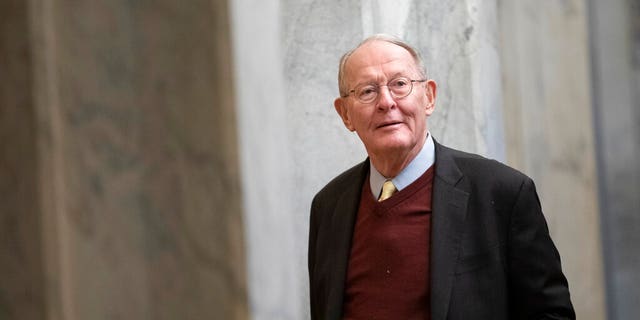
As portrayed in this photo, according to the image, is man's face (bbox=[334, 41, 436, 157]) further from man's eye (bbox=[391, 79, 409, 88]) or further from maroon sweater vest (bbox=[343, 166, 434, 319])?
maroon sweater vest (bbox=[343, 166, 434, 319])

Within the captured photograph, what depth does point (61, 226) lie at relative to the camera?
219 centimetres

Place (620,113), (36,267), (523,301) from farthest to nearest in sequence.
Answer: (620,113) → (523,301) → (36,267)

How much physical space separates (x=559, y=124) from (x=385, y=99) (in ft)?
8.32

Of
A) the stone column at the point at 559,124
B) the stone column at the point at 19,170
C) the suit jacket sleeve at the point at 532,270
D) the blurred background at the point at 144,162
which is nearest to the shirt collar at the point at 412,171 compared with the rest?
the suit jacket sleeve at the point at 532,270

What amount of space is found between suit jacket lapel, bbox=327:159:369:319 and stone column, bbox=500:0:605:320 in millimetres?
1991

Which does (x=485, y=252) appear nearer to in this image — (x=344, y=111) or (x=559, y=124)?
(x=344, y=111)

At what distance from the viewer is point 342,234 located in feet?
11.8

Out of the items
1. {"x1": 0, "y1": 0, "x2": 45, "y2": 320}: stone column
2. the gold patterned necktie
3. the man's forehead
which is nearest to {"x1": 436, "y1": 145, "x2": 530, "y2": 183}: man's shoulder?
the gold patterned necktie

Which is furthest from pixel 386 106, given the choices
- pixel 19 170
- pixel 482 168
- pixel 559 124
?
pixel 559 124

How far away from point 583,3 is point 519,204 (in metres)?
3.03

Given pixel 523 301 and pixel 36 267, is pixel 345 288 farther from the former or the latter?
pixel 36 267

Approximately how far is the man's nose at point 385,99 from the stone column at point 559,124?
211 centimetres

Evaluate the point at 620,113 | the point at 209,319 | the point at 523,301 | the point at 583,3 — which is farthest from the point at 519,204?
the point at 620,113

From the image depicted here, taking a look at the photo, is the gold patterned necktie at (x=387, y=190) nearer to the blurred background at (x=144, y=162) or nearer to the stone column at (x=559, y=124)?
the blurred background at (x=144, y=162)
